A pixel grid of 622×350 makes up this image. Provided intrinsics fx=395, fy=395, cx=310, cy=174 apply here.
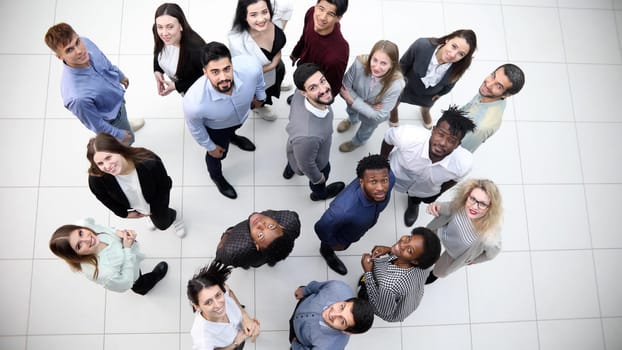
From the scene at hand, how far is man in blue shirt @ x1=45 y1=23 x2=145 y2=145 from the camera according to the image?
2.42m

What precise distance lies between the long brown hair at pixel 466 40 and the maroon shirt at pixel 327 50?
27.7 inches

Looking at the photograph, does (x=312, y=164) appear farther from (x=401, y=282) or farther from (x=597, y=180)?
(x=597, y=180)

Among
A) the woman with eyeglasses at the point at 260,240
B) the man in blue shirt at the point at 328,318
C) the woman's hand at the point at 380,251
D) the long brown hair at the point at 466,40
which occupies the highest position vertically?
the long brown hair at the point at 466,40

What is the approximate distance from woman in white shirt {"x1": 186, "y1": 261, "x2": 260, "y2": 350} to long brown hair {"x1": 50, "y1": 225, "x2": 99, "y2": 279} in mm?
680

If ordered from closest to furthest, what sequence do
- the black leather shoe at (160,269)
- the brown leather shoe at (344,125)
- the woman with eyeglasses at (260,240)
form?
the woman with eyeglasses at (260,240), the black leather shoe at (160,269), the brown leather shoe at (344,125)

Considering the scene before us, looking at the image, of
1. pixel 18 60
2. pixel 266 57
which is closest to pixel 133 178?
pixel 266 57

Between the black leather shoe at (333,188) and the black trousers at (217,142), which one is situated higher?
the black trousers at (217,142)

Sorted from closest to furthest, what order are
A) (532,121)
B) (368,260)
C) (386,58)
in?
(386,58) < (368,260) < (532,121)

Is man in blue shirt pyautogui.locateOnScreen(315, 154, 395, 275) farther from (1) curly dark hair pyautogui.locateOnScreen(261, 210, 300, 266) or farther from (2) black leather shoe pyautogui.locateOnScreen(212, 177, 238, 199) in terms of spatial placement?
(2) black leather shoe pyautogui.locateOnScreen(212, 177, 238, 199)

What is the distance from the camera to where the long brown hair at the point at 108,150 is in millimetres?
2348

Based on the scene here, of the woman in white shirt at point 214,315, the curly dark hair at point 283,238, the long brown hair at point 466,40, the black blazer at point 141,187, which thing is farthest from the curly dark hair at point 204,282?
the long brown hair at point 466,40

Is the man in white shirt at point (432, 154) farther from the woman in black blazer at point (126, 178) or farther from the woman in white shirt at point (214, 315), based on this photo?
the woman in black blazer at point (126, 178)

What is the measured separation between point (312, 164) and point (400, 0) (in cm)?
256

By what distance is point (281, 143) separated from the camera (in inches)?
148
